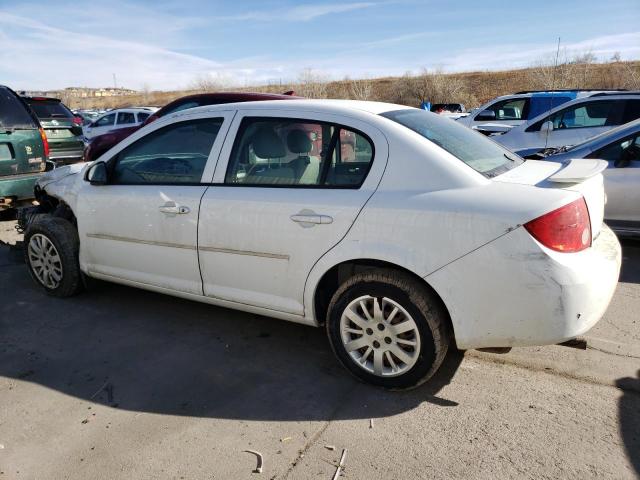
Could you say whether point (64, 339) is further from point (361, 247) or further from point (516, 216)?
point (516, 216)

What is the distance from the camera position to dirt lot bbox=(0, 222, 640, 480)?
242 centimetres

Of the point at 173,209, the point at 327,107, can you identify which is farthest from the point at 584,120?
the point at 173,209

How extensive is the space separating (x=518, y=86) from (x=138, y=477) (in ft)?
184

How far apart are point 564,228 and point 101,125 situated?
17166 millimetres

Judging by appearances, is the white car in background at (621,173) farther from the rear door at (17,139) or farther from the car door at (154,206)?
the rear door at (17,139)

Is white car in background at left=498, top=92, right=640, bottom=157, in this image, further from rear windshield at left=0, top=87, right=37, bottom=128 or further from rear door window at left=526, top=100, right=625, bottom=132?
rear windshield at left=0, top=87, right=37, bottom=128

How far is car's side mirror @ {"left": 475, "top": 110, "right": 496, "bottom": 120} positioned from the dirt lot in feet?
29.1

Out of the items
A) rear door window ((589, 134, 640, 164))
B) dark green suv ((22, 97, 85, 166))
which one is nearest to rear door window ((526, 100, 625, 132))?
rear door window ((589, 134, 640, 164))

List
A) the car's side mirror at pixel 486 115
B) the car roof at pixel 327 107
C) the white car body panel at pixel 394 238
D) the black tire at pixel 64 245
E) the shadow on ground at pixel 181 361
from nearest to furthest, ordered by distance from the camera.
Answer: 1. the white car body panel at pixel 394 238
2. the shadow on ground at pixel 181 361
3. the car roof at pixel 327 107
4. the black tire at pixel 64 245
5. the car's side mirror at pixel 486 115

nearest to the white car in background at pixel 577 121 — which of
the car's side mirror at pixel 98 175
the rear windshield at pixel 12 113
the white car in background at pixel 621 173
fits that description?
the white car in background at pixel 621 173

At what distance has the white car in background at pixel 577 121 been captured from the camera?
27.0 ft

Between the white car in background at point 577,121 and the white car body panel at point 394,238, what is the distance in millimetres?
5804

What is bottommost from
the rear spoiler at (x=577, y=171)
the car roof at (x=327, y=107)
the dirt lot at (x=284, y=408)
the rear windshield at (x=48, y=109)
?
the dirt lot at (x=284, y=408)

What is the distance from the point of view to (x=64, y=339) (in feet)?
12.4
